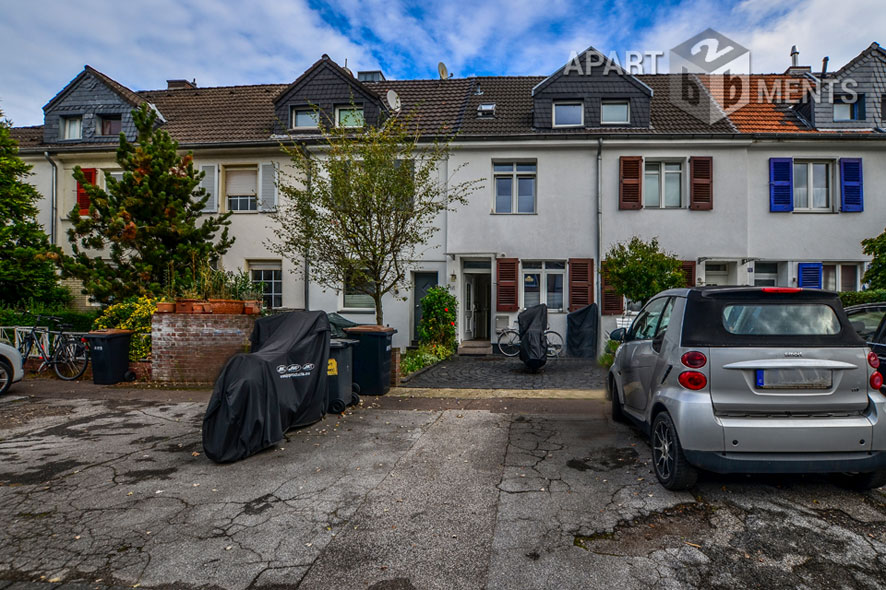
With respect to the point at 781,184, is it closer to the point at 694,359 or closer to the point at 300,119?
the point at 694,359

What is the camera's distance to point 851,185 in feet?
48.3

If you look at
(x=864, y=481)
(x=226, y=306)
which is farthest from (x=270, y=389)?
(x=864, y=481)

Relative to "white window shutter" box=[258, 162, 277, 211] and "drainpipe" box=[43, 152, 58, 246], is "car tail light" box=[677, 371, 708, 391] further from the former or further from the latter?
"drainpipe" box=[43, 152, 58, 246]

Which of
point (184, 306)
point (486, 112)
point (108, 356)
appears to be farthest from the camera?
point (486, 112)

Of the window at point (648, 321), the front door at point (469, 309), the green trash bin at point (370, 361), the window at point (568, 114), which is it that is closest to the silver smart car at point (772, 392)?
the window at point (648, 321)

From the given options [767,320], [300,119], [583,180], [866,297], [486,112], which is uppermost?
[486,112]

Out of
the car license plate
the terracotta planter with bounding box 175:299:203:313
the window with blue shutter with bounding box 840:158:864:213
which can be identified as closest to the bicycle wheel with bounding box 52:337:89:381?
the terracotta planter with bounding box 175:299:203:313

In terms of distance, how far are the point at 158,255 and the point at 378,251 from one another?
21.6ft

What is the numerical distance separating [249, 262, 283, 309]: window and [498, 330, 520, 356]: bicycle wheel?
7.11 metres

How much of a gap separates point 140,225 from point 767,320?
13.4 meters

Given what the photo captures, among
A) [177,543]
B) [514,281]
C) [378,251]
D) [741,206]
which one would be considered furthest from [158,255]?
[741,206]

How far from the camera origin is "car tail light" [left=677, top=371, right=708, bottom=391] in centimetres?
398

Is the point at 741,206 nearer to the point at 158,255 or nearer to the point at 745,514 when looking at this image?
the point at 745,514

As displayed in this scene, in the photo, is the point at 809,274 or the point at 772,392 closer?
the point at 772,392
